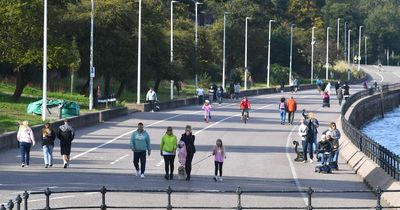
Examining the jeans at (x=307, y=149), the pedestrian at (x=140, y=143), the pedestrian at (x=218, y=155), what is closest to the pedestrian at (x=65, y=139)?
the pedestrian at (x=140, y=143)

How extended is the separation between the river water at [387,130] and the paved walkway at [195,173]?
2144cm

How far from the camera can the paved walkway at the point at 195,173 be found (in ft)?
78.3

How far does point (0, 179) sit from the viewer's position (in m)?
27.2

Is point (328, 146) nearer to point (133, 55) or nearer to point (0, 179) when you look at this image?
point (0, 179)

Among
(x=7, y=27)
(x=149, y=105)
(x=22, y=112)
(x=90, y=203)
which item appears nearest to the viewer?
(x=90, y=203)

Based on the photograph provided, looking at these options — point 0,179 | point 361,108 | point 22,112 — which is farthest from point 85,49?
point 0,179

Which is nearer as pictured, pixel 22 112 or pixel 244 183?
pixel 244 183

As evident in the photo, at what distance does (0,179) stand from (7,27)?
104 feet

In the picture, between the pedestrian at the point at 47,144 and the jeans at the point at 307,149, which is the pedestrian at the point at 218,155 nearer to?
the pedestrian at the point at 47,144

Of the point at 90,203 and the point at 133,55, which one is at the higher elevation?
the point at 133,55

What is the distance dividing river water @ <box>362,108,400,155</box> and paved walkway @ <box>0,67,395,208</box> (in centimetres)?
2144

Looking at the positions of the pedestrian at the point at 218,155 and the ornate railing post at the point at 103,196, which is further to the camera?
the pedestrian at the point at 218,155

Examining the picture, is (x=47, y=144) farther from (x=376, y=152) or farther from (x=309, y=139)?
(x=376, y=152)

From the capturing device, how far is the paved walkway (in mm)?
23875
